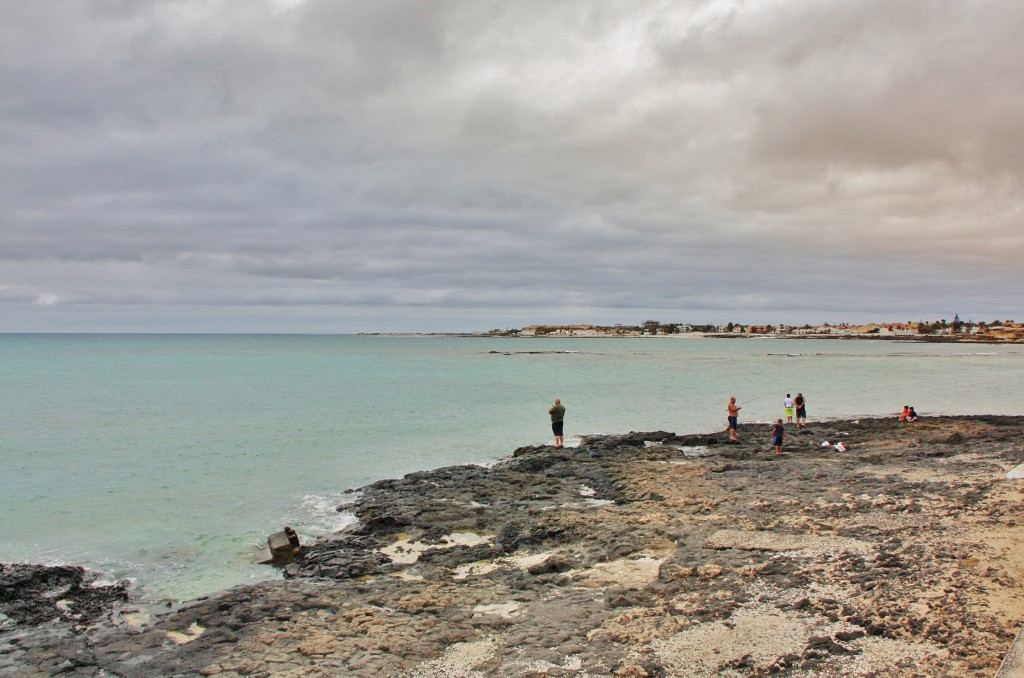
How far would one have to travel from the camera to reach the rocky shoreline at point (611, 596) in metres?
6.74

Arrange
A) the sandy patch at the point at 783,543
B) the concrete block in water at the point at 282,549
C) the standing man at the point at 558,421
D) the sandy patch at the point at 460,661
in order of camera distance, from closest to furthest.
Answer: the sandy patch at the point at 460,661, the sandy patch at the point at 783,543, the concrete block in water at the point at 282,549, the standing man at the point at 558,421

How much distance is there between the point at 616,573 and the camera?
9391mm

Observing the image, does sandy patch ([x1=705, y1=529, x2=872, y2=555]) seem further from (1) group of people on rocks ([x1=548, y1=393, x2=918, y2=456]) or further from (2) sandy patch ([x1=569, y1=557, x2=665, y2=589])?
(1) group of people on rocks ([x1=548, y1=393, x2=918, y2=456])

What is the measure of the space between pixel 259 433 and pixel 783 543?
72.7ft

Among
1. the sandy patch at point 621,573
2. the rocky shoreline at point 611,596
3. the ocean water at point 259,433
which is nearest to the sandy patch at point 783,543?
the rocky shoreline at point 611,596

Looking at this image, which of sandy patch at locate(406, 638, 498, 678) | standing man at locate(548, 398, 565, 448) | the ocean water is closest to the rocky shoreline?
sandy patch at locate(406, 638, 498, 678)

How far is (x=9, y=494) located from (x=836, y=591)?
1898 cm

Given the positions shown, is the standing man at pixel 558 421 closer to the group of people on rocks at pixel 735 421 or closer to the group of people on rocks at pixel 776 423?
the group of people on rocks at pixel 735 421

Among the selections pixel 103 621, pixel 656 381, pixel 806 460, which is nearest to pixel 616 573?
pixel 103 621

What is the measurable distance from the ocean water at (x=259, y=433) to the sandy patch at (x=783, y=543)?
7.36 metres

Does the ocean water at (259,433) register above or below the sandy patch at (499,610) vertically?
below

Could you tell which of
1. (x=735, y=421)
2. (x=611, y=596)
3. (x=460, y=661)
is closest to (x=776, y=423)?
(x=735, y=421)

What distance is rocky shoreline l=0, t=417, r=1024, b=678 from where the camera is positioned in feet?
22.1

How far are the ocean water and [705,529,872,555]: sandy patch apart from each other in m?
7.36
